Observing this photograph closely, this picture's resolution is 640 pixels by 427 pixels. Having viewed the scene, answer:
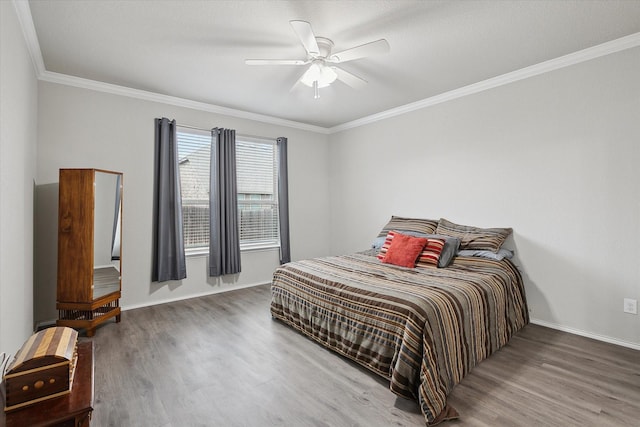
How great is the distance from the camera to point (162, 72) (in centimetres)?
316

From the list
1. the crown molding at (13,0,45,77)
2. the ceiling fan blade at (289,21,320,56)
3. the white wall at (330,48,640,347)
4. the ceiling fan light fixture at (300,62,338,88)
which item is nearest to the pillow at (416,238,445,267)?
the white wall at (330,48,640,347)

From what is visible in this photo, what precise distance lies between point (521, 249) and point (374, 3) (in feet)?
9.03

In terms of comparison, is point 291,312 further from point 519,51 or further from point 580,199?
point 519,51

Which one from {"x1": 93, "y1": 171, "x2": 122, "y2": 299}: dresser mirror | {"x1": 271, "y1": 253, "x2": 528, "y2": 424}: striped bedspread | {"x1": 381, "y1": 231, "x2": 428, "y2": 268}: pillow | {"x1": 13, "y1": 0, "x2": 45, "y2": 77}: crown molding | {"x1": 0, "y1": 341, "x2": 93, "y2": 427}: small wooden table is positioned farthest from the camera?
{"x1": 381, "y1": 231, "x2": 428, "y2": 268}: pillow

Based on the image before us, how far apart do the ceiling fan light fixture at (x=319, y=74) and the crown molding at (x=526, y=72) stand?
1833 millimetres

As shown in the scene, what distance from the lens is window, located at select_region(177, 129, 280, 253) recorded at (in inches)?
162

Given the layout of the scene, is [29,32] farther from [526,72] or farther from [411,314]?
[526,72]

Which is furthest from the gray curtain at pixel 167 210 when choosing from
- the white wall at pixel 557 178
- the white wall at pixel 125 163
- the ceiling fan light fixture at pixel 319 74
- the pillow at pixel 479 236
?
the pillow at pixel 479 236

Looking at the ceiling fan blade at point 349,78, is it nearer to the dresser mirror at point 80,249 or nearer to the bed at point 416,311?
the bed at point 416,311

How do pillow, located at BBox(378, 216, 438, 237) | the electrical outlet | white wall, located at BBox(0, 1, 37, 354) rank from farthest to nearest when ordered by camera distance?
pillow, located at BBox(378, 216, 438, 237) < the electrical outlet < white wall, located at BBox(0, 1, 37, 354)

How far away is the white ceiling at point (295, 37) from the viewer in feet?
7.11

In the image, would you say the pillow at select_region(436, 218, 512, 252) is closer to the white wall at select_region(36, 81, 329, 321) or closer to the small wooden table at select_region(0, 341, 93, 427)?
the white wall at select_region(36, 81, 329, 321)

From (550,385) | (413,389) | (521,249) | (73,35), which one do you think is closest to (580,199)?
(521,249)

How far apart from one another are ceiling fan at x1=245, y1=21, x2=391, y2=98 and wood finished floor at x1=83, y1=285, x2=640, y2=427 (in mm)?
2373
